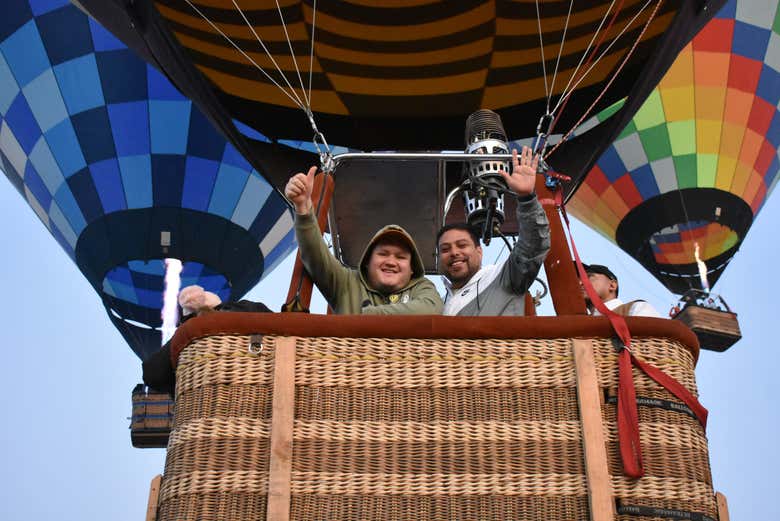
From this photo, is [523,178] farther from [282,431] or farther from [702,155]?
[702,155]

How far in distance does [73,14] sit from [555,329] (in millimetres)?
7417

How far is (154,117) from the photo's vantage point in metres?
8.37

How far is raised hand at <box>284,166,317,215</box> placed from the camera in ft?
5.81

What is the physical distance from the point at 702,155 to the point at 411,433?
29.2 feet

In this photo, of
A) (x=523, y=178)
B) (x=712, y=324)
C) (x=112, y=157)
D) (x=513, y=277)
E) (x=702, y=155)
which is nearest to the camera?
(x=523, y=178)

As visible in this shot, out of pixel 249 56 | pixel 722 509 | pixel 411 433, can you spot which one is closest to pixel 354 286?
pixel 411 433

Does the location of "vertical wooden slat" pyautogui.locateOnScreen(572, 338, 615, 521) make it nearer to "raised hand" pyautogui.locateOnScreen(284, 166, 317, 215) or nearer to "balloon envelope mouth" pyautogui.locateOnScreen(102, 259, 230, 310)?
"raised hand" pyautogui.locateOnScreen(284, 166, 317, 215)

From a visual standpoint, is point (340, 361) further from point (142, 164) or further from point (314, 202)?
point (142, 164)

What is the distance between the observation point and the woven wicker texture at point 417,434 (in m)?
1.36

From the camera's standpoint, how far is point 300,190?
1.78 meters

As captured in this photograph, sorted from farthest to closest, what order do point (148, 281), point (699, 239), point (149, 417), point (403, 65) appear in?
point (699, 239) < point (148, 281) < point (149, 417) < point (403, 65)

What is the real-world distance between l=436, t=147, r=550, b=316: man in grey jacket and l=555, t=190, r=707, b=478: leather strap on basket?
30 cm

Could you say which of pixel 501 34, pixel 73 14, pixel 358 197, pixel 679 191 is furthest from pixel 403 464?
pixel 679 191

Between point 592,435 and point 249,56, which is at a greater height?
point 249,56
